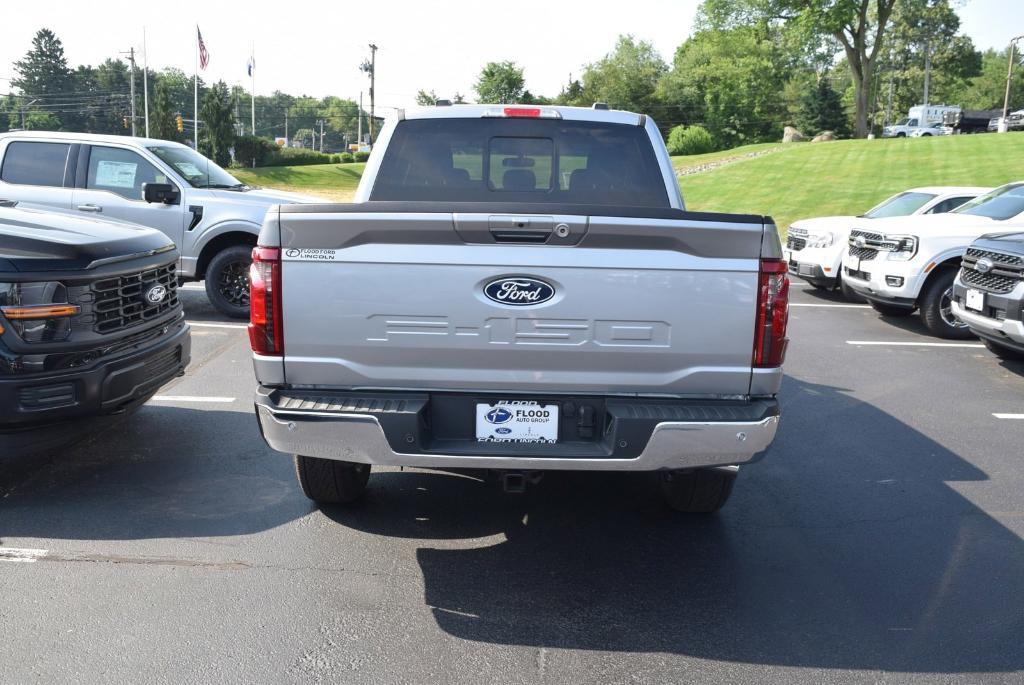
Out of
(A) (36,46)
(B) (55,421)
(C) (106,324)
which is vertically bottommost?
(B) (55,421)

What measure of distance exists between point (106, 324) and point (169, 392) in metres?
2.23

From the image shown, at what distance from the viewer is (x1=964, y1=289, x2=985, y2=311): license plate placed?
8461 mm

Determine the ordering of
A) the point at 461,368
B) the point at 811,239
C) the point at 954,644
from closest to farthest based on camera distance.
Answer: the point at 954,644
the point at 461,368
the point at 811,239

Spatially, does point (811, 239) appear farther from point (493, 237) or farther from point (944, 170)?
point (944, 170)

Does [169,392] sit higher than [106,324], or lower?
lower

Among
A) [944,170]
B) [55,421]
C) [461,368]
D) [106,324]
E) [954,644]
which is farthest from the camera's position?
[944,170]

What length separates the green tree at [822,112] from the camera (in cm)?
6378

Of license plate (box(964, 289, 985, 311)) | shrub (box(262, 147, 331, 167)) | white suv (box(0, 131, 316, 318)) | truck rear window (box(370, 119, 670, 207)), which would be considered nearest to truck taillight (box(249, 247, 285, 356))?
truck rear window (box(370, 119, 670, 207))

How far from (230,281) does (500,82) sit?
2581 inches

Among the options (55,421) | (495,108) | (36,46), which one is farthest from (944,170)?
(36,46)

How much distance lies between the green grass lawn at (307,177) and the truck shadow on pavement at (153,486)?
4436 centimetres

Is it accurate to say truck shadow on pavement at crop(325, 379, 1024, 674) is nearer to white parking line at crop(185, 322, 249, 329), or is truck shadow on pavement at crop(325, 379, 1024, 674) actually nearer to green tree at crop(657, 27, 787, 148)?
white parking line at crop(185, 322, 249, 329)

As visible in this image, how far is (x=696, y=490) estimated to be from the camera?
A: 4645mm

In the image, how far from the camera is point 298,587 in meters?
3.91
